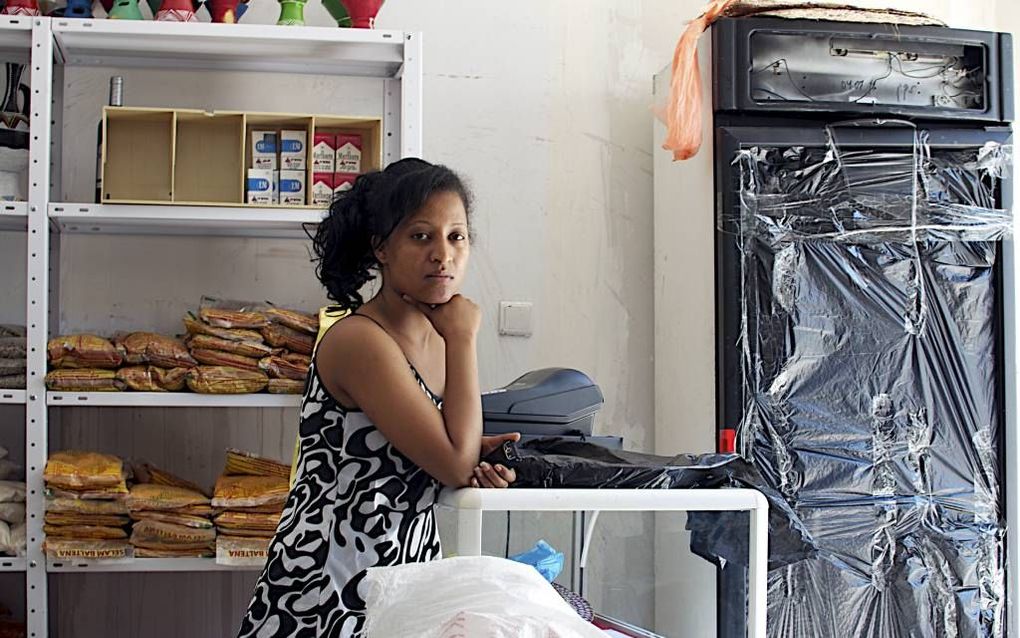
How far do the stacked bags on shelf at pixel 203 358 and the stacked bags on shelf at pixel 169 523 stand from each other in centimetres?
22

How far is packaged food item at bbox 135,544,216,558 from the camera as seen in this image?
8.03 ft

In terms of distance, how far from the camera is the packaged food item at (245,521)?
2.43m

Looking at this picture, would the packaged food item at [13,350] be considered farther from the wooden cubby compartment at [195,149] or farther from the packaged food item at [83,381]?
the wooden cubby compartment at [195,149]

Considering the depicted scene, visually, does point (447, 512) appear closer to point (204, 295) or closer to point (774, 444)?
point (774, 444)

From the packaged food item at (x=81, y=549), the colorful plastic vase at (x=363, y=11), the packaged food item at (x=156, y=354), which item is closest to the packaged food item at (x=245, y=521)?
the packaged food item at (x=81, y=549)

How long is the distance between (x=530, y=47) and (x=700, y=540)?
1.80 metres

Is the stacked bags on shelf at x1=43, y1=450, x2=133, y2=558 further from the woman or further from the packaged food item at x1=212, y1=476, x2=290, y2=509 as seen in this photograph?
the woman

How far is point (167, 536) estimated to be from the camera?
243 cm

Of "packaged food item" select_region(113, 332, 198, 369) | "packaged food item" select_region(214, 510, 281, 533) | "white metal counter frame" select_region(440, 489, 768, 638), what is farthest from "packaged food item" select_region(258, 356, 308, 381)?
"white metal counter frame" select_region(440, 489, 768, 638)

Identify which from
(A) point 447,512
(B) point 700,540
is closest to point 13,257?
(A) point 447,512

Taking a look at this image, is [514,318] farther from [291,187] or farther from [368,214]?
[368,214]

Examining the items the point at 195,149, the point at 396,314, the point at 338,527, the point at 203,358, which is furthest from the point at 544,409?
the point at 195,149

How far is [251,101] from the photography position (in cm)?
287

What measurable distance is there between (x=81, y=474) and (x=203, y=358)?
1.10 ft
